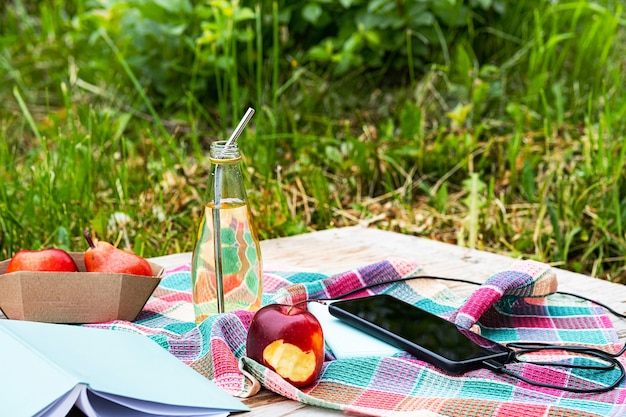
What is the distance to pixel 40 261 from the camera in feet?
4.91

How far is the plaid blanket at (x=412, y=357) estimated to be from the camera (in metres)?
1.18

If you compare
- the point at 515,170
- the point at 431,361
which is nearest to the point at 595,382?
the point at 431,361

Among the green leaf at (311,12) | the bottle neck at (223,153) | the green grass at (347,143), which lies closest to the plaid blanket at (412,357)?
the bottle neck at (223,153)

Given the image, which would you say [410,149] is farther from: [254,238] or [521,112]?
[254,238]

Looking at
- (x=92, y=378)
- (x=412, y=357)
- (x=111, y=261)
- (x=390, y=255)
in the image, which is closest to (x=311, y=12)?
(x=390, y=255)

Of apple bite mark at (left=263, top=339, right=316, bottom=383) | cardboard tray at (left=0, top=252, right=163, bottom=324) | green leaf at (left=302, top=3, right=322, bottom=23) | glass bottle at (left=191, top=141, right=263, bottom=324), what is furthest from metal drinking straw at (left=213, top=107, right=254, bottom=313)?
green leaf at (left=302, top=3, right=322, bottom=23)

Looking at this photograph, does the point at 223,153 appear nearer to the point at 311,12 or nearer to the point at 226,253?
the point at 226,253

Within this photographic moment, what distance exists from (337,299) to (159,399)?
574mm

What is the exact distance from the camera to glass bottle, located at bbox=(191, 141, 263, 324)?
1.46 metres

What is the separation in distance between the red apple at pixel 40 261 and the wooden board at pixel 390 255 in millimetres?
489

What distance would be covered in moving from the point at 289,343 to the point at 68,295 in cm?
48

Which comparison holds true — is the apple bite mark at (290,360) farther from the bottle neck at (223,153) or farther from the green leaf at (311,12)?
the green leaf at (311,12)

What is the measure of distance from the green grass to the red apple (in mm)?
867

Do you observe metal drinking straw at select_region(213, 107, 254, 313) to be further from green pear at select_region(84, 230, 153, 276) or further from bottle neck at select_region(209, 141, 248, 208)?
green pear at select_region(84, 230, 153, 276)
